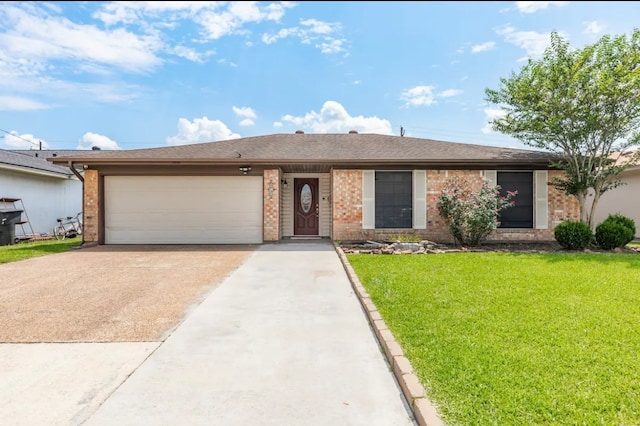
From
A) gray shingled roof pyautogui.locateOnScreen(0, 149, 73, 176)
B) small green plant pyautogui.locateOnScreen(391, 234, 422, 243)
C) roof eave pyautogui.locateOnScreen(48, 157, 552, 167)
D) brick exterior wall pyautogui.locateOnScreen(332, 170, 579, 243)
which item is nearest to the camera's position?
small green plant pyautogui.locateOnScreen(391, 234, 422, 243)

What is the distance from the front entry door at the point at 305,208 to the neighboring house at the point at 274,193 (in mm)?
1346

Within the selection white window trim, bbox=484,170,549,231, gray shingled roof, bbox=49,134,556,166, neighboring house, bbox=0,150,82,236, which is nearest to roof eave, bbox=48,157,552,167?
gray shingled roof, bbox=49,134,556,166

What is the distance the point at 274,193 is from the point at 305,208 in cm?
204

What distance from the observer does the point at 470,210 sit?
941 cm

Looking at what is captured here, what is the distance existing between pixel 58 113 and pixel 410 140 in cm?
1518

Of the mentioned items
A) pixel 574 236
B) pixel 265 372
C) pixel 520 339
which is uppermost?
pixel 574 236

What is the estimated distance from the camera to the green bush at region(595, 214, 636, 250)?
29.0ft

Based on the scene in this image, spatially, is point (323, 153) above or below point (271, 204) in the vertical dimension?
above

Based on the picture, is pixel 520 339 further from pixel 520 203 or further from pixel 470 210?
pixel 520 203

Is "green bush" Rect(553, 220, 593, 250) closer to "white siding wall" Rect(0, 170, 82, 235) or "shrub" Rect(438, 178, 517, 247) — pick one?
"shrub" Rect(438, 178, 517, 247)

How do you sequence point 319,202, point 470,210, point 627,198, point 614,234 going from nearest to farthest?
point 614,234 < point 470,210 < point 319,202 < point 627,198

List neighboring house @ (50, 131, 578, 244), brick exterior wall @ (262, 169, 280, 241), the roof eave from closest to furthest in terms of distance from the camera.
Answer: the roof eave < neighboring house @ (50, 131, 578, 244) < brick exterior wall @ (262, 169, 280, 241)

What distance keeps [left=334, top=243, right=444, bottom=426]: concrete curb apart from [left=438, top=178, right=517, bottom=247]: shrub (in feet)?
20.3

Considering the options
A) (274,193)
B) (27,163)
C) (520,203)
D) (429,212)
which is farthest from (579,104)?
(27,163)
